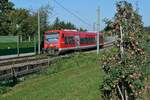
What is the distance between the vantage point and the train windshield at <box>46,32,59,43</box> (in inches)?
2165

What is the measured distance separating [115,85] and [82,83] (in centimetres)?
686

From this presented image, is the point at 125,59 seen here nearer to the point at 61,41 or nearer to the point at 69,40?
the point at 61,41

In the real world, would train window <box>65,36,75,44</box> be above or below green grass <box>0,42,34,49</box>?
above

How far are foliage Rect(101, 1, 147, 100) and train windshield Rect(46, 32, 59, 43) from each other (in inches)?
1661

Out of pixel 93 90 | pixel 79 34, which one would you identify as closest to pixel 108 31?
pixel 93 90

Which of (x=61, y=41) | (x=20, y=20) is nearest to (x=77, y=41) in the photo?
(x=61, y=41)

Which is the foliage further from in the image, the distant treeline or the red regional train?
the distant treeline

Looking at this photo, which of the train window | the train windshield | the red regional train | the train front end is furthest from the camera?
the train window

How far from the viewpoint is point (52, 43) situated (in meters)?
55.2

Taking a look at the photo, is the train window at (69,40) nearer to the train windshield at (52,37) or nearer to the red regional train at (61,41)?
the red regional train at (61,41)

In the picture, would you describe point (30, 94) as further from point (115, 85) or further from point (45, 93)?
point (115, 85)

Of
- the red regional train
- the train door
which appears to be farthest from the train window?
the train door

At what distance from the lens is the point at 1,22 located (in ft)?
322

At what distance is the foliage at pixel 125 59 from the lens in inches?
469
